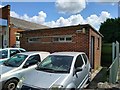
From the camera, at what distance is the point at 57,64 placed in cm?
658

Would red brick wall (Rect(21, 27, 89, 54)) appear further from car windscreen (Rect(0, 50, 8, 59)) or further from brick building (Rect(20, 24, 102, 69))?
car windscreen (Rect(0, 50, 8, 59))

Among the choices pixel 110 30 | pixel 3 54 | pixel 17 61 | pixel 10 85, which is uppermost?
pixel 110 30

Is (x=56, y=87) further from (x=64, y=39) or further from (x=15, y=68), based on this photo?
(x=64, y=39)

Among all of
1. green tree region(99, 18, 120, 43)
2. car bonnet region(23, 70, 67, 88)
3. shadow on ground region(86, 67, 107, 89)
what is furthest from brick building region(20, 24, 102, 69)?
green tree region(99, 18, 120, 43)

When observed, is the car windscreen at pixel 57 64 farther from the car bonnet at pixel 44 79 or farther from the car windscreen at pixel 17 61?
the car windscreen at pixel 17 61

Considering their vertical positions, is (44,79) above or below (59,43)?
below

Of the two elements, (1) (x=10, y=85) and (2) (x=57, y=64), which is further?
(1) (x=10, y=85)

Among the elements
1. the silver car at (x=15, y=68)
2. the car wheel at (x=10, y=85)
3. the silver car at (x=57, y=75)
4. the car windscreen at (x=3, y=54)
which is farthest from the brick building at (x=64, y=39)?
the car wheel at (x=10, y=85)

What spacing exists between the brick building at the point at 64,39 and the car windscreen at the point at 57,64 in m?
4.88

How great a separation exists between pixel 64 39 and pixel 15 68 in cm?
562

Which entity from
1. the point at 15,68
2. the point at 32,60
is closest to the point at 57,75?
the point at 15,68

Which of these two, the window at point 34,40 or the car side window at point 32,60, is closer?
the car side window at point 32,60

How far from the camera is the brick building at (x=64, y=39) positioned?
459 inches

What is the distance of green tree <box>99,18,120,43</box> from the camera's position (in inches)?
1307
